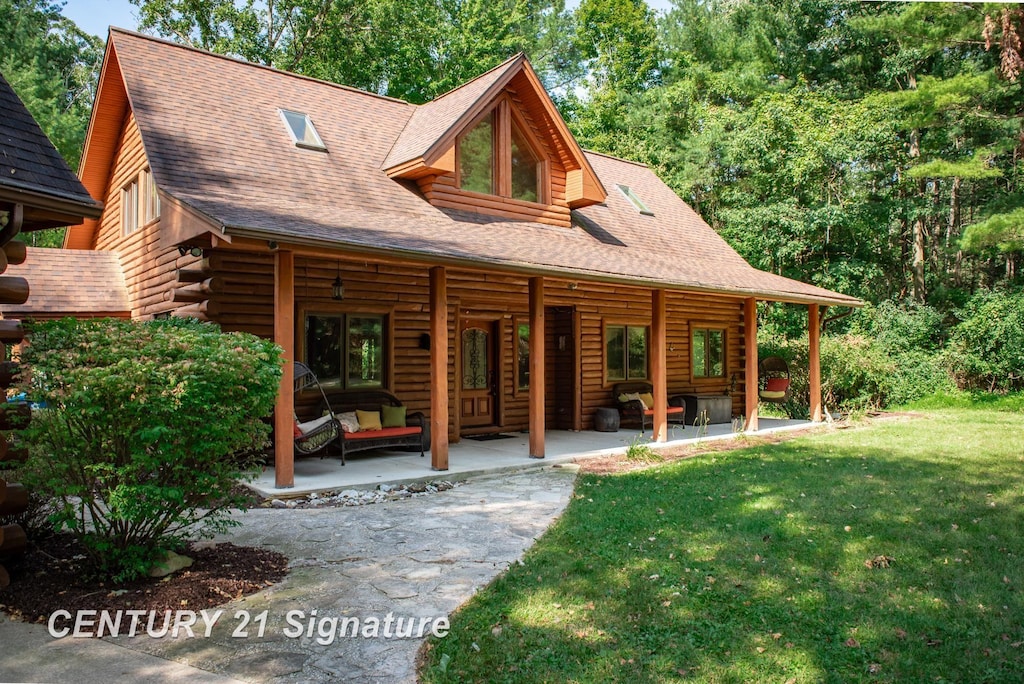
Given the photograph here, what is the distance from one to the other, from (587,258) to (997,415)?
10391 millimetres

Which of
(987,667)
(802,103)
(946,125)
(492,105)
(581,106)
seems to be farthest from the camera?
(581,106)

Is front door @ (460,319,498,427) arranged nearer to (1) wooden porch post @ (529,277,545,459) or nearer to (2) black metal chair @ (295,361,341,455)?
(1) wooden porch post @ (529,277,545,459)

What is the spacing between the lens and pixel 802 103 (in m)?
22.5

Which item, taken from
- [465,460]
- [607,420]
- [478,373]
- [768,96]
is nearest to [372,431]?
[465,460]

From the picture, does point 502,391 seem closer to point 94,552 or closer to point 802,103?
point 94,552

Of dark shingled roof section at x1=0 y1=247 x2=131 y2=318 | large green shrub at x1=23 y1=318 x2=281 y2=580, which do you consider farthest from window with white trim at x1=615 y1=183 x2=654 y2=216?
large green shrub at x1=23 y1=318 x2=281 y2=580

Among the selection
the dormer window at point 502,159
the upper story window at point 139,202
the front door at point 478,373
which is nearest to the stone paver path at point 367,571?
the front door at point 478,373

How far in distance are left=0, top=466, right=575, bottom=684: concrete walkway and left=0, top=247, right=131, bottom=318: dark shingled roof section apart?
643cm

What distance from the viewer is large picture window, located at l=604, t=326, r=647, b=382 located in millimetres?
14273

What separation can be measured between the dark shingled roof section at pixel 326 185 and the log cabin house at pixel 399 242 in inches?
1.7

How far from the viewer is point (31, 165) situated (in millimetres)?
4449

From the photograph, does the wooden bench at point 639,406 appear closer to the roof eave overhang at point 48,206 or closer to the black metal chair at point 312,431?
the black metal chair at point 312,431

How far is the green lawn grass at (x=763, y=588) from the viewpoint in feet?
11.4

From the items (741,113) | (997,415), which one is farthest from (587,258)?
(741,113)
